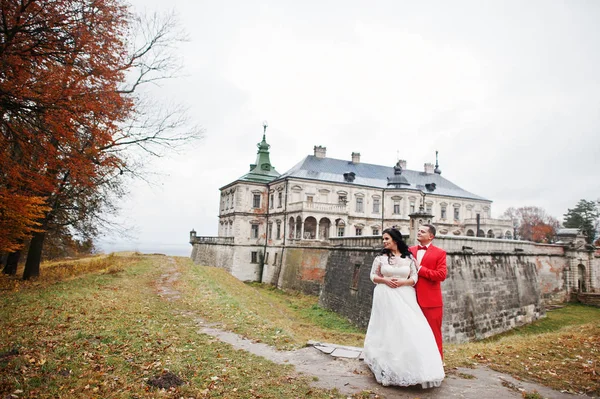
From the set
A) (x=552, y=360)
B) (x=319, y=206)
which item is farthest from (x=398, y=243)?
(x=319, y=206)

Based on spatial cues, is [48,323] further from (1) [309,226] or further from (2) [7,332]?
(1) [309,226]

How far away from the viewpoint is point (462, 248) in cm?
1557

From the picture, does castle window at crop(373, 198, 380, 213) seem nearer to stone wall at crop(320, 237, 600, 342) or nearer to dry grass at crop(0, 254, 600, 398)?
stone wall at crop(320, 237, 600, 342)

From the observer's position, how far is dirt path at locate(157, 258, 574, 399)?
17.0 feet

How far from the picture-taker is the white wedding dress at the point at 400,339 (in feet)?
16.9

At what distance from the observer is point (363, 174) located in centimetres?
3912

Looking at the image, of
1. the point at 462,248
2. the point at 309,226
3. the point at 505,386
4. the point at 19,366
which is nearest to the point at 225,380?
the point at 19,366

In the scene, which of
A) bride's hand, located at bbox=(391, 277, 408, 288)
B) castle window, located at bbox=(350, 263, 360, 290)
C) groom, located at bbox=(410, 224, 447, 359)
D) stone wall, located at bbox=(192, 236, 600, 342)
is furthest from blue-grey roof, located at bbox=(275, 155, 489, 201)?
bride's hand, located at bbox=(391, 277, 408, 288)

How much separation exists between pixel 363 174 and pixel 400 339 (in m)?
34.7

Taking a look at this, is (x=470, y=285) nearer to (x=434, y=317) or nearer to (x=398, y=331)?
(x=434, y=317)

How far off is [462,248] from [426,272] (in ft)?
37.3

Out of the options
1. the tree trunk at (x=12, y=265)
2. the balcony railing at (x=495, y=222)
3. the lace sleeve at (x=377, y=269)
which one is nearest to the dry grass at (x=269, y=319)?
the lace sleeve at (x=377, y=269)

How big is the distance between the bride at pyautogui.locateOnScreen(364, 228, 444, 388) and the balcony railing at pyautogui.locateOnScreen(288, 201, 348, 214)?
24.9m

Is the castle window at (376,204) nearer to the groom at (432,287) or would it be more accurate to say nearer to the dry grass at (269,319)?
the dry grass at (269,319)
